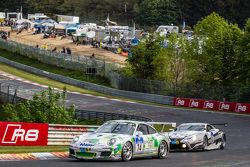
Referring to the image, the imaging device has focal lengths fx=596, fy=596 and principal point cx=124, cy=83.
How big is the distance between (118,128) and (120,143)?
131 centimetres

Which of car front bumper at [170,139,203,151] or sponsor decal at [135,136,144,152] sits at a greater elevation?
sponsor decal at [135,136,144,152]

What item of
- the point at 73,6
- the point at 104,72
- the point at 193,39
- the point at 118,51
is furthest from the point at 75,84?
the point at 73,6

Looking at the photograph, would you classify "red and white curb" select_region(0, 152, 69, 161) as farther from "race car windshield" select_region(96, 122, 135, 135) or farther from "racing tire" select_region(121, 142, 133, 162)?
"racing tire" select_region(121, 142, 133, 162)

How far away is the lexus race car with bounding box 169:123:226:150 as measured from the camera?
26.7m

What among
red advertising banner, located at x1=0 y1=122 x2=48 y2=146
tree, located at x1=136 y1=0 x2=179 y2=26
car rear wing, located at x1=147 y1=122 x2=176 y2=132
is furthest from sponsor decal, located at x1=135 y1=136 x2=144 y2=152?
tree, located at x1=136 y1=0 x2=179 y2=26

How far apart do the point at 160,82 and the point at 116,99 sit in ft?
16.7

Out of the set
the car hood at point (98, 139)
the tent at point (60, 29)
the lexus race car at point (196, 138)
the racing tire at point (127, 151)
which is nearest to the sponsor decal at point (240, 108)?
the lexus race car at point (196, 138)

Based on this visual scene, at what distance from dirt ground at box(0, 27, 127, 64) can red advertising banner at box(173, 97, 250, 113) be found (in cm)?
2681

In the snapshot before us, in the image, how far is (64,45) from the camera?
332ft

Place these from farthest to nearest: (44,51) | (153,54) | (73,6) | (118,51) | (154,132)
→ (73,6), (118,51), (44,51), (153,54), (154,132)

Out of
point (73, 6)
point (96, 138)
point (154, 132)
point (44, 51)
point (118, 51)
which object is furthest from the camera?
point (73, 6)

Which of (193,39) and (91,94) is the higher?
(193,39)

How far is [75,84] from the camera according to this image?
7300cm

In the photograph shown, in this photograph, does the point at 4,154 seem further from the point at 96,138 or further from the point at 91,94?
the point at 91,94
